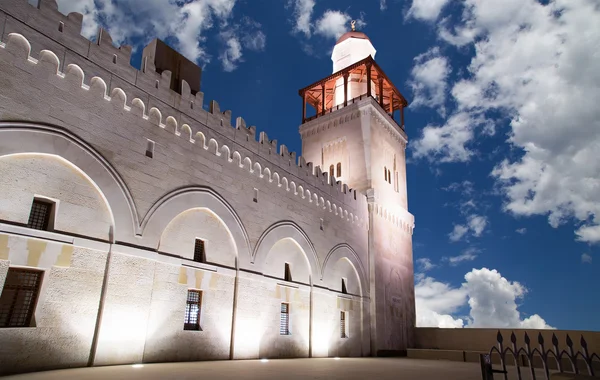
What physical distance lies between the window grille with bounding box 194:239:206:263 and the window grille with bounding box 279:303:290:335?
413 centimetres

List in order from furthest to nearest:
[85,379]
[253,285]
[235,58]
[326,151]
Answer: [235,58]
[326,151]
[253,285]
[85,379]

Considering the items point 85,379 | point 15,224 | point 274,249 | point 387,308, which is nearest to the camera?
point 85,379

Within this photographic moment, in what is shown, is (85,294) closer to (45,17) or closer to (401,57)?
(45,17)

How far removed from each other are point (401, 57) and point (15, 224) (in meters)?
107

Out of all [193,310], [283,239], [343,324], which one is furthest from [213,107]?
[343,324]

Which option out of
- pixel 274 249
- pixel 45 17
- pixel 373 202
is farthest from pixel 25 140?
pixel 373 202

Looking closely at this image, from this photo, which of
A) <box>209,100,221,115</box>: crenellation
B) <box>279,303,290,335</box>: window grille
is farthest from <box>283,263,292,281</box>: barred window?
<box>209,100,221,115</box>: crenellation

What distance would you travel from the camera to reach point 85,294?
852 centimetres

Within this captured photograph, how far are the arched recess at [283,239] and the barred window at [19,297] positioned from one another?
6298 mm

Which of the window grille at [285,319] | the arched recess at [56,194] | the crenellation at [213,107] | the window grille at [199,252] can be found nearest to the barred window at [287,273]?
the window grille at [285,319]

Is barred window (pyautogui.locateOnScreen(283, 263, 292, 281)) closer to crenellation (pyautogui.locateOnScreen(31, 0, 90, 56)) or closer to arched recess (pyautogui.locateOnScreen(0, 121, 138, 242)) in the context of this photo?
arched recess (pyautogui.locateOnScreen(0, 121, 138, 242))

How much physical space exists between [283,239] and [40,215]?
8091mm

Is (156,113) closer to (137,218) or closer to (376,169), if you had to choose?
(137,218)

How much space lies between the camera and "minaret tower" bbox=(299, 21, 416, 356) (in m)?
20.3
